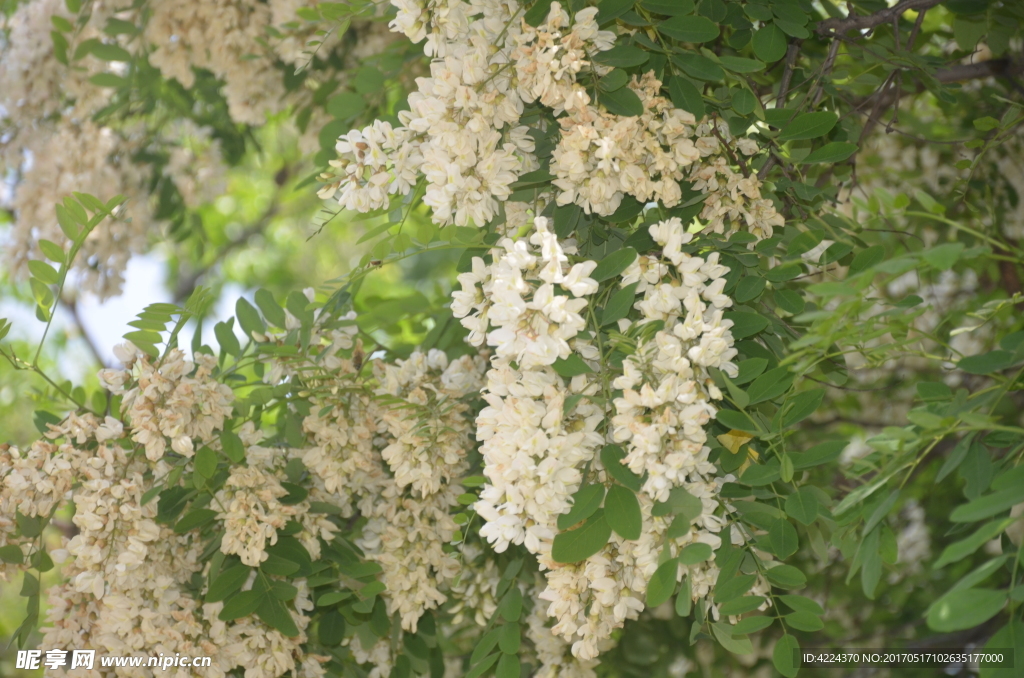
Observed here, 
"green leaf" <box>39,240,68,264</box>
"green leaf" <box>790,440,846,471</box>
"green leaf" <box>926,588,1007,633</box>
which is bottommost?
"green leaf" <box>790,440,846,471</box>

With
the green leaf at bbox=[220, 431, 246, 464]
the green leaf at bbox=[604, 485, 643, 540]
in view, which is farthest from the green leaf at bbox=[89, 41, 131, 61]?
the green leaf at bbox=[604, 485, 643, 540]

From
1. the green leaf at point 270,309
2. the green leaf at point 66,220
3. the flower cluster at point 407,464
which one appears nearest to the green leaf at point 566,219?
the flower cluster at point 407,464

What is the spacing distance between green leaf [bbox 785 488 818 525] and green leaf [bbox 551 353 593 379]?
0.30 m

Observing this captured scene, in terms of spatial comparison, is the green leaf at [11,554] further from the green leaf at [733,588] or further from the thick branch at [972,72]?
the thick branch at [972,72]

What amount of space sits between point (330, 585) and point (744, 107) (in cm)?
95

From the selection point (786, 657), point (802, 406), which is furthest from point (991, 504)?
point (786, 657)

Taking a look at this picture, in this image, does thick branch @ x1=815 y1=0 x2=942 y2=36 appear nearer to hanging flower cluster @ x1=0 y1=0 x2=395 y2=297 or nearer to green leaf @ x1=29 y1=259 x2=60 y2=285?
hanging flower cluster @ x1=0 y1=0 x2=395 y2=297

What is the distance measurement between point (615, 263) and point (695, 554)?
0.35m

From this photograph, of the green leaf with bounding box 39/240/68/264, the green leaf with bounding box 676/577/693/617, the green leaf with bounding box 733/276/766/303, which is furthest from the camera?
the green leaf with bounding box 39/240/68/264

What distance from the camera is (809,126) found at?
116cm

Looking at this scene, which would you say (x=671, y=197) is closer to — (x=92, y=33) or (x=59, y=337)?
(x=92, y=33)

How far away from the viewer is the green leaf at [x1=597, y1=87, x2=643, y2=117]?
1040 mm

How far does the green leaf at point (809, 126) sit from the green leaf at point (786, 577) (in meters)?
0.57

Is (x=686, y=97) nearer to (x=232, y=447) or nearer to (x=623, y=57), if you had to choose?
(x=623, y=57)
